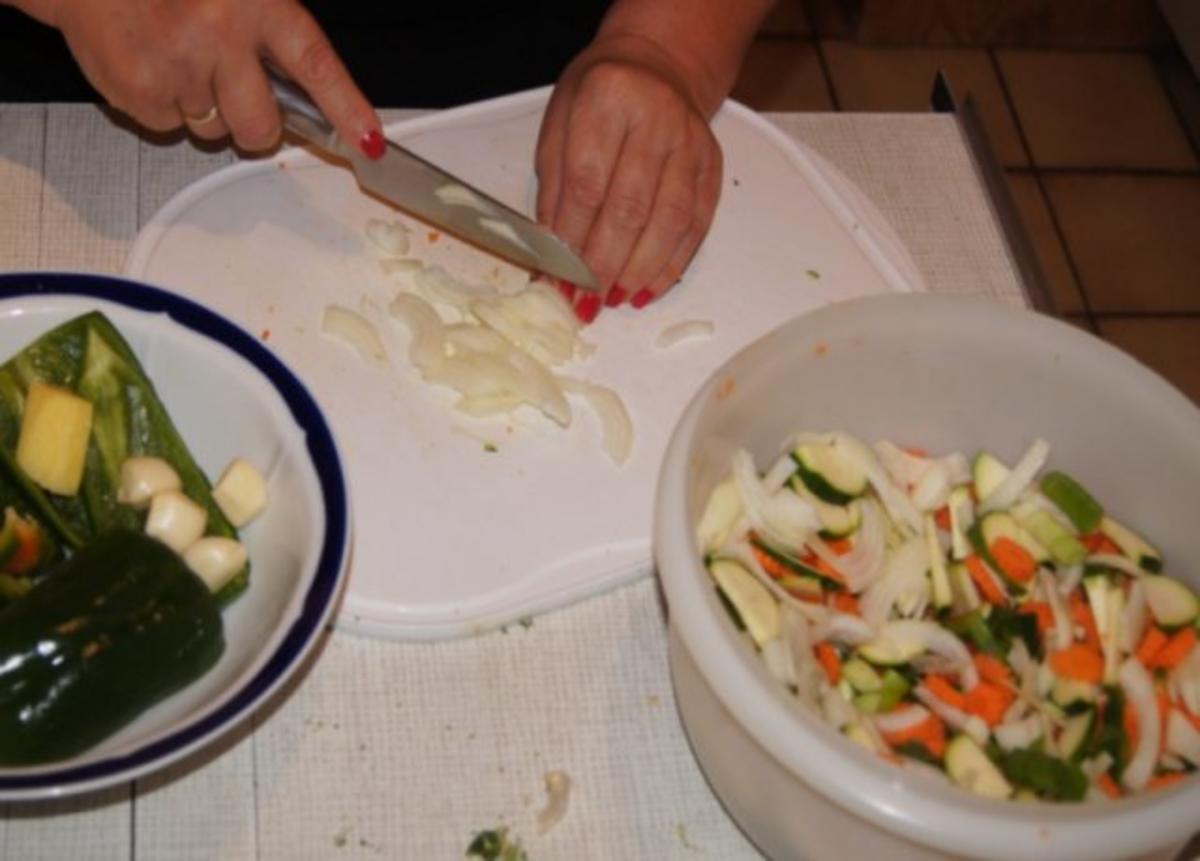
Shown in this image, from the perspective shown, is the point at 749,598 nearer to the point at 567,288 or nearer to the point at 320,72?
the point at 567,288

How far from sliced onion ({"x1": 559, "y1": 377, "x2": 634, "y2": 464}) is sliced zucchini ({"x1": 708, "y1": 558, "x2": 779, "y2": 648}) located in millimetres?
201

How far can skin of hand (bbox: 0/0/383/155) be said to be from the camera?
1.03 m

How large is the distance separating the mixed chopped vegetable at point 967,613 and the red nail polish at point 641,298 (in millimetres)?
228

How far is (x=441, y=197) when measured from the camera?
1.06m

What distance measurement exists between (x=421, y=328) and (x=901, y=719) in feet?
1.39

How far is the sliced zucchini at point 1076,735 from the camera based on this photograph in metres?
0.82

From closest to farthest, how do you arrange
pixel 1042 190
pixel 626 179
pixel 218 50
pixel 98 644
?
pixel 98 644 → pixel 218 50 → pixel 626 179 → pixel 1042 190

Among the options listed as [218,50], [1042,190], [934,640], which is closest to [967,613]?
[934,640]

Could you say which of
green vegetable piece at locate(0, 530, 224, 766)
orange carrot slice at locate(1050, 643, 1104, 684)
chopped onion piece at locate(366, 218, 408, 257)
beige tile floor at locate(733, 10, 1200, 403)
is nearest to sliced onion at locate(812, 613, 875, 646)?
orange carrot slice at locate(1050, 643, 1104, 684)

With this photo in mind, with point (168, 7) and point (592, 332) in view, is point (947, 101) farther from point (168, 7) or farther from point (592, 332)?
point (168, 7)

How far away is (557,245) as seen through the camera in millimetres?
1068

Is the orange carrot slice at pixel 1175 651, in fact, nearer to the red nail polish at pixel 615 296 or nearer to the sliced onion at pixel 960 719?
the sliced onion at pixel 960 719

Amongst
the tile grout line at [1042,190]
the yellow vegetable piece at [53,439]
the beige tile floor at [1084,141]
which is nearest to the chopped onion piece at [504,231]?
the yellow vegetable piece at [53,439]

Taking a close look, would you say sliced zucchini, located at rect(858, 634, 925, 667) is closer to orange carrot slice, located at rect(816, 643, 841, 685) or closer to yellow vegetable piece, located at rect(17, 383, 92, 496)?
orange carrot slice, located at rect(816, 643, 841, 685)
